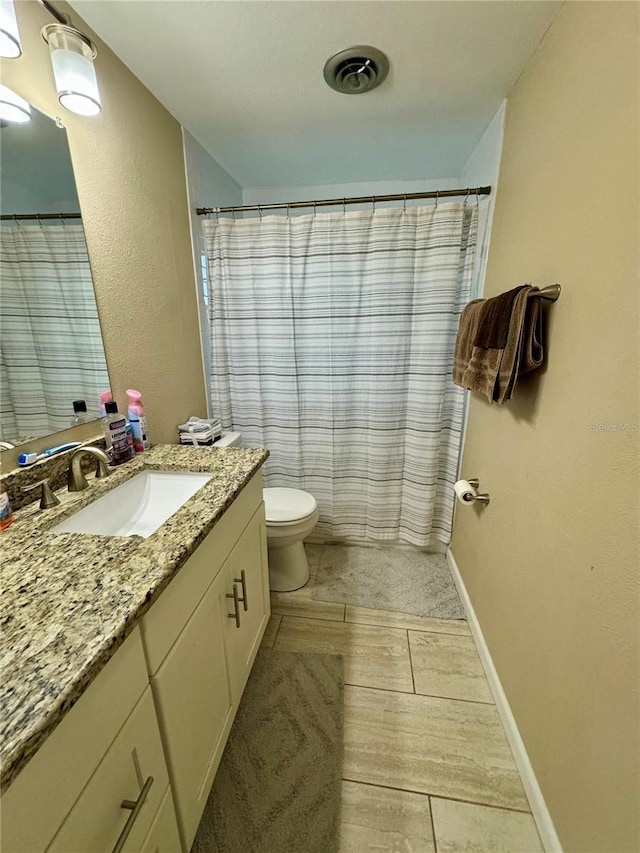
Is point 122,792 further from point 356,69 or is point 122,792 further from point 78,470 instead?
point 356,69

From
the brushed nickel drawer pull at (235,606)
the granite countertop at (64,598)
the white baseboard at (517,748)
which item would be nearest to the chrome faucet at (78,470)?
the granite countertop at (64,598)

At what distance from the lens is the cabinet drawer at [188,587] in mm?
684

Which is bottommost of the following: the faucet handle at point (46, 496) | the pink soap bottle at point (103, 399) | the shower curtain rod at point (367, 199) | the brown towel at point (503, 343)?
the faucet handle at point (46, 496)


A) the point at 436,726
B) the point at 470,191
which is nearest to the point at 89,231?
the point at 470,191

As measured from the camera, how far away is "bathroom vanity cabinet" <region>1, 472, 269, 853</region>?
1.52 ft

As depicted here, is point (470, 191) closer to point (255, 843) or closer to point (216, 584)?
point (216, 584)

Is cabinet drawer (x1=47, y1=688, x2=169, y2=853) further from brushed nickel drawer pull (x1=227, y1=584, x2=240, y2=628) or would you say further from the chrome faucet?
the chrome faucet

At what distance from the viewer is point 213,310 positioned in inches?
76.2

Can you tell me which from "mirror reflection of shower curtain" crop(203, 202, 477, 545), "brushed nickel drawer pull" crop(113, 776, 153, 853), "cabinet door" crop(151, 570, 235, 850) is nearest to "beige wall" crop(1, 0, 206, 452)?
"mirror reflection of shower curtain" crop(203, 202, 477, 545)

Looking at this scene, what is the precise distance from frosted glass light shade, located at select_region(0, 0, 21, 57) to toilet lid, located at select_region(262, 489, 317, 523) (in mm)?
1564

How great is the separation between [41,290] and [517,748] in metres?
2.09

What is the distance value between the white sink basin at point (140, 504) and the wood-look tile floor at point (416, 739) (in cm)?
84

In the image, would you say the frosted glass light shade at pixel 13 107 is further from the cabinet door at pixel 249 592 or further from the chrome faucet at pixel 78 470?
the cabinet door at pixel 249 592

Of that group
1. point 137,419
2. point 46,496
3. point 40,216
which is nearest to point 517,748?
point 46,496
